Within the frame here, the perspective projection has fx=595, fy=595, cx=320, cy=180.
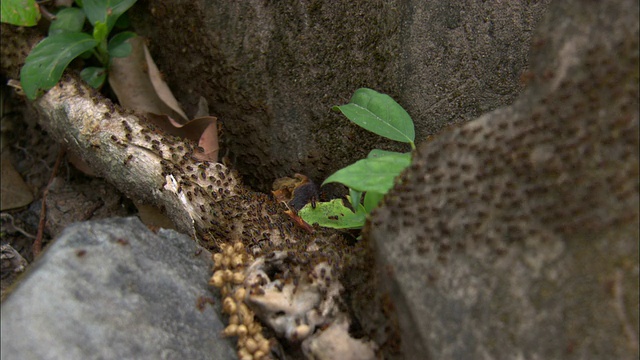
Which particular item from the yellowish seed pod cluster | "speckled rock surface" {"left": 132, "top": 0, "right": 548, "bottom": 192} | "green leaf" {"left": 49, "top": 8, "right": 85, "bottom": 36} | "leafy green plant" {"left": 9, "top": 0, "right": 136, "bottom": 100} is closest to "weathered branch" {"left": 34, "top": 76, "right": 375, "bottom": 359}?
the yellowish seed pod cluster

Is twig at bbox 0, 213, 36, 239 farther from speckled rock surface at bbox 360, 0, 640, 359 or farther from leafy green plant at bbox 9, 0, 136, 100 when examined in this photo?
speckled rock surface at bbox 360, 0, 640, 359

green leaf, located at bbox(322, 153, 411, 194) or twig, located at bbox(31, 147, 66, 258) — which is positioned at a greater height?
green leaf, located at bbox(322, 153, 411, 194)

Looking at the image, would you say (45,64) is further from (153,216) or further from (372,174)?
(372,174)

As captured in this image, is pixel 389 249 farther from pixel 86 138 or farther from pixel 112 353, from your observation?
pixel 86 138


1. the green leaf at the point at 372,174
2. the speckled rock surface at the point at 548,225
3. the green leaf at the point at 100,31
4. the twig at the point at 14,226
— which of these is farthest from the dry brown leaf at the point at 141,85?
the speckled rock surface at the point at 548,225

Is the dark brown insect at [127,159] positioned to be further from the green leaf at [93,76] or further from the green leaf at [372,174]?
the green leaf at [372,174]

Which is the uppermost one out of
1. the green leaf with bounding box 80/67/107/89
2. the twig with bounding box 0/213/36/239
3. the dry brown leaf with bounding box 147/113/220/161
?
the green leaf with bounding box 80/67/107/89
